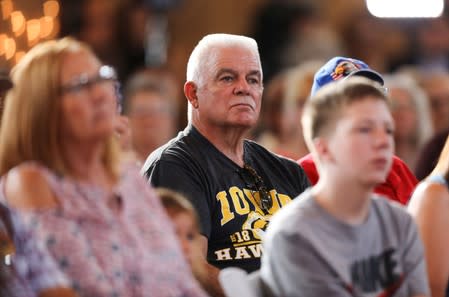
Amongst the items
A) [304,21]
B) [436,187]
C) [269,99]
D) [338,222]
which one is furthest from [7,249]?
[304,21]

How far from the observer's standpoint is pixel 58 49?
129 inches

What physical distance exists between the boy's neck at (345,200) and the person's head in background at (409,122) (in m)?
3.89

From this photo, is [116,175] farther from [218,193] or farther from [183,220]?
[218,193]

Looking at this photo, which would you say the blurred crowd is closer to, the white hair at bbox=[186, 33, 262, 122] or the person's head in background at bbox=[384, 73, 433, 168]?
the white hair at bbox=[186, 33, 262, 122]

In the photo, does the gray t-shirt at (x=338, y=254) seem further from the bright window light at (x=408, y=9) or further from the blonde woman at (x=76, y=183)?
the bright window light at (x=408, y=9)

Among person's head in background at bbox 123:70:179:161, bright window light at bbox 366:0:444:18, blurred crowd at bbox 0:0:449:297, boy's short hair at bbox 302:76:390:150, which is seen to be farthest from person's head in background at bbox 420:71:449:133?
boy's short hair at bbox 302:76:390:150

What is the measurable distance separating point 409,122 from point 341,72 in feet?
8.81

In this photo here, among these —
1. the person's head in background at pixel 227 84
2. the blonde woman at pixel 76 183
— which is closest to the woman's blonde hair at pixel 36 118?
the blonde woman at pixel 76 183

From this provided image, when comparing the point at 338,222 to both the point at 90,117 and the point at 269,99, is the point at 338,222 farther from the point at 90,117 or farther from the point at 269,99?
the point at 269,99

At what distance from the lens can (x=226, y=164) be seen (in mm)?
4348

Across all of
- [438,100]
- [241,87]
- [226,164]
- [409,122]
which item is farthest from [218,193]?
[438,100]

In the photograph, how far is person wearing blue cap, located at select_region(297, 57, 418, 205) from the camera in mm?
4676

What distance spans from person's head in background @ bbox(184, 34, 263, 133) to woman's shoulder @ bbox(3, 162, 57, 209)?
4.49 ft

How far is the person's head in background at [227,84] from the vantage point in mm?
4434
